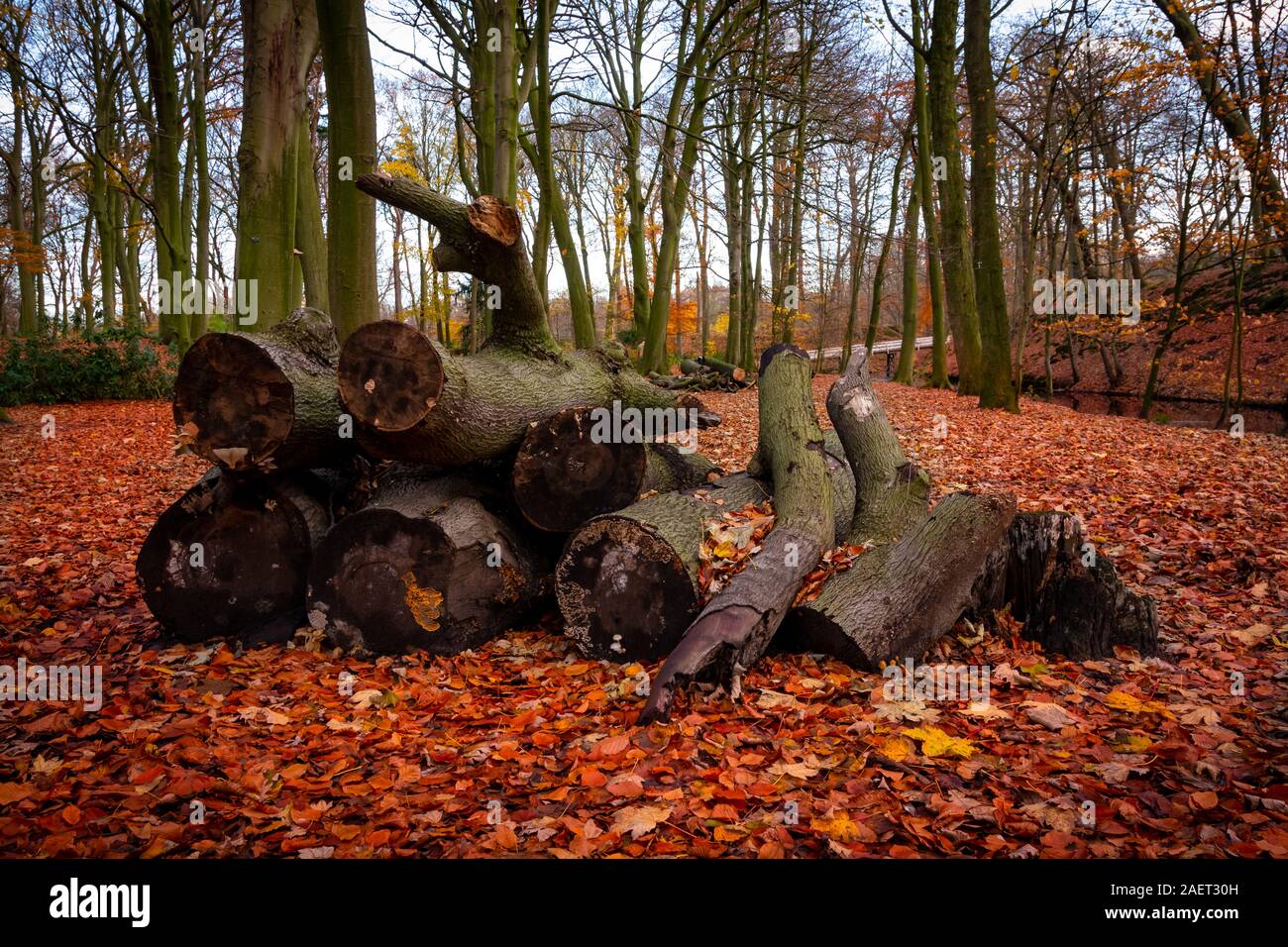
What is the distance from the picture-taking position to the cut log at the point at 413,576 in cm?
374

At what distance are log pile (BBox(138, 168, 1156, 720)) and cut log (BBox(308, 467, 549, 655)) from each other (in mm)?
12

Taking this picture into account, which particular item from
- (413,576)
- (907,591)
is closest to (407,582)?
(413,576)

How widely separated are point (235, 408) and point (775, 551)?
2.78 metres

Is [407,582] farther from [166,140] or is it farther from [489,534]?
[166,140]

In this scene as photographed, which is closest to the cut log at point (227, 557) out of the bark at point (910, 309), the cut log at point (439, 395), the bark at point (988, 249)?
the cut log at point (439, 395)

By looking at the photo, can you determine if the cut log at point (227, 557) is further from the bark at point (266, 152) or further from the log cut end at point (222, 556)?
the bark at point (266, 152)

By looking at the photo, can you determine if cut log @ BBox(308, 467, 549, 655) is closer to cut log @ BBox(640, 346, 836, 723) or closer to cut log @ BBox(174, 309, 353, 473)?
cut log @ BBox(174, 309, 353, 473)

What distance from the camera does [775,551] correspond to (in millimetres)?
3775

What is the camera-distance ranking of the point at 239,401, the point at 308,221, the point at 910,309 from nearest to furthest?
the point at 239,401 → the point at 308,221 → the point at 910,309

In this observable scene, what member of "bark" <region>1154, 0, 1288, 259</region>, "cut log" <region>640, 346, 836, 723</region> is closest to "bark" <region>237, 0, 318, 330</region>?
"cut log" <region>640, 346, 836, 723</region>

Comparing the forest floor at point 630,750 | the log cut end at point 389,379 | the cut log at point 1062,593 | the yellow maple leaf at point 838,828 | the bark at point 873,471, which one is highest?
the log cut end at point 389,379

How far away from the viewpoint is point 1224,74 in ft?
34.8
